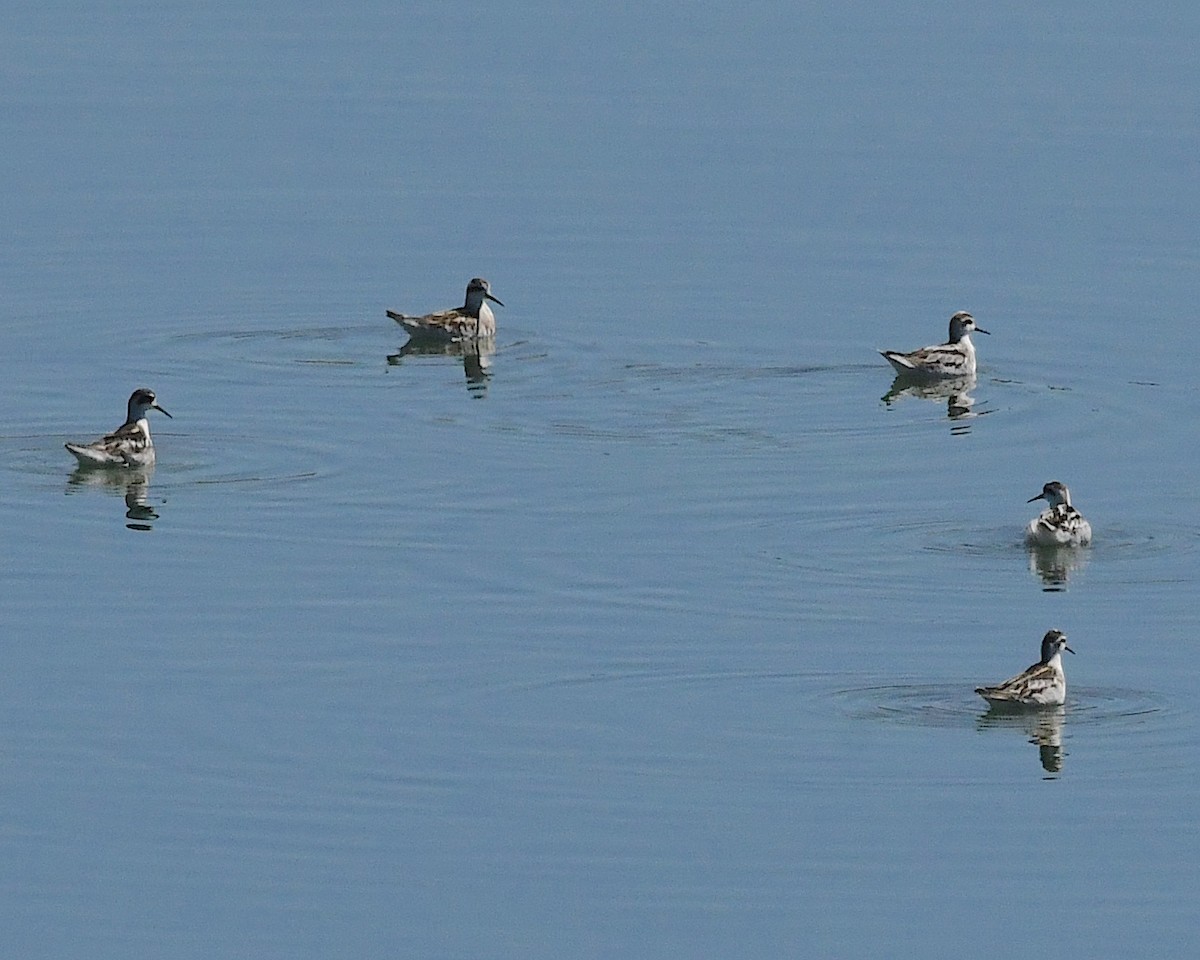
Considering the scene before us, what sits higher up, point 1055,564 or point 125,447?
point 125,447

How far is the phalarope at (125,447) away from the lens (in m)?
32.2

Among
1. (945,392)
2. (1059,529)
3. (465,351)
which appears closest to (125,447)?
(465,351)

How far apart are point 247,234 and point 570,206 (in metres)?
4.60

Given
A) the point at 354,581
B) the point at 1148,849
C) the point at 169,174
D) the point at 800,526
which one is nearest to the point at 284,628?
the point at 354,581

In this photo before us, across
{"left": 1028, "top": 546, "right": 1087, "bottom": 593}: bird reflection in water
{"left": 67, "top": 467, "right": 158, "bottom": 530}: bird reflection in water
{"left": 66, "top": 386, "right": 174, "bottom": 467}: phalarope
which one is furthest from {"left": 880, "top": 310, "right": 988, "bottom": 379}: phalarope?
{"left": 67, "top": 467, "right": 158, "bottom": 530}: bird reflection in water

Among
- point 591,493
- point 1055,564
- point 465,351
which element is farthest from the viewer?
point 465,351

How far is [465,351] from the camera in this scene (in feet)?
129

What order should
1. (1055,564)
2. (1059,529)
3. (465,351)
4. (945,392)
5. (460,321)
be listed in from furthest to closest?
1. (460,321)
2. (465,351)
3. (945,392)
4. (1059,529)
5. (1055,564)

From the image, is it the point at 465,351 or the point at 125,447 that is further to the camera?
the point at 465,351

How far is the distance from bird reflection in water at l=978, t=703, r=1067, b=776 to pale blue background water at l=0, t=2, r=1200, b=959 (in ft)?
0.21

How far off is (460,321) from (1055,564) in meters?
12.7

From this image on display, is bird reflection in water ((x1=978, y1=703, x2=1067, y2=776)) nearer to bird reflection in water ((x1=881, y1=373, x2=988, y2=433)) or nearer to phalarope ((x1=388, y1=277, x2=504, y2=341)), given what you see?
bird reflection in water ((x1=881, y1=373, x2=988, y2=433))

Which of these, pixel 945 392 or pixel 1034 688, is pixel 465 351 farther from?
pixel 1034 688

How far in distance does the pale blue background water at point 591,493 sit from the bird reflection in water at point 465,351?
0.24m
